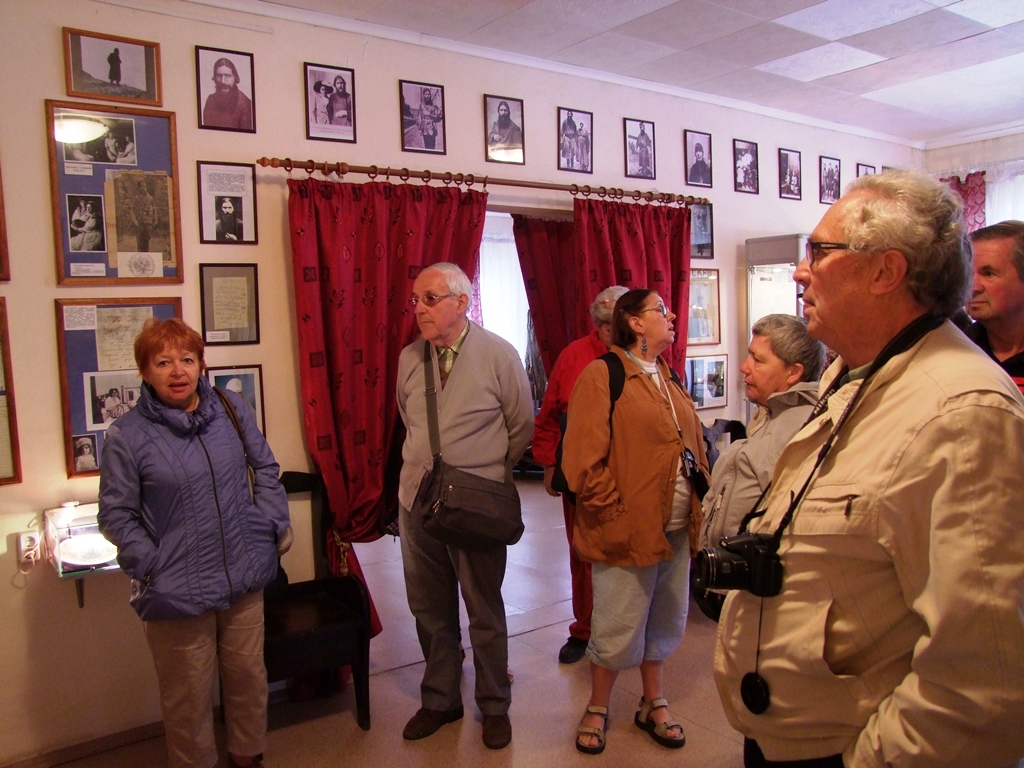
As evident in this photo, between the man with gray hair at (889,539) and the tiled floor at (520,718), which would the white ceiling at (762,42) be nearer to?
the man with gray hair at (889,539)

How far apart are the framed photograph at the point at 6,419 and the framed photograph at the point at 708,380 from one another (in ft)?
10.8

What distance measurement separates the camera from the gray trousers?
108 inches

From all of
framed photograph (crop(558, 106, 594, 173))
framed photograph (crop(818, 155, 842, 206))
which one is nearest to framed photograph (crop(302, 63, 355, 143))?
framed photograph (crop(558, 106, 594, 173))

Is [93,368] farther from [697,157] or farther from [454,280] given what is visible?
[697,157]

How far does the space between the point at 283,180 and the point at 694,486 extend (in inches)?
75.3

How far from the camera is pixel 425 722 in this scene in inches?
110

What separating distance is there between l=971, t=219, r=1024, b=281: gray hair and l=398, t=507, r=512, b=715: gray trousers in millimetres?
1758

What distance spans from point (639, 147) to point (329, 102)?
69.3 inches

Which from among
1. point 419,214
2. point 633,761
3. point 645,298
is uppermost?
point 419,214

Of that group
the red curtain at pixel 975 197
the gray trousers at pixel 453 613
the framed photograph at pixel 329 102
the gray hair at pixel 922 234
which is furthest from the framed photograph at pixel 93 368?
the red curtain at pixel 975 197

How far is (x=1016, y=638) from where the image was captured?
97 centimetres

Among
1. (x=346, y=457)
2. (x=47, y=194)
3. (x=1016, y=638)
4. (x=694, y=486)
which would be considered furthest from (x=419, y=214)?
(x=1016, y=638)

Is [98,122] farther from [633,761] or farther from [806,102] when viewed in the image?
[806,102]

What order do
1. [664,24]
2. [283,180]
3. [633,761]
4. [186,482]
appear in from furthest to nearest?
[664,24] → [283,180] → [633,761] → [186,482]
